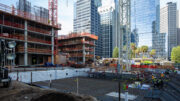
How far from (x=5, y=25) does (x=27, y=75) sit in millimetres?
15479

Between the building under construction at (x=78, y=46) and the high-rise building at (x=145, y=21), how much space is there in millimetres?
79824

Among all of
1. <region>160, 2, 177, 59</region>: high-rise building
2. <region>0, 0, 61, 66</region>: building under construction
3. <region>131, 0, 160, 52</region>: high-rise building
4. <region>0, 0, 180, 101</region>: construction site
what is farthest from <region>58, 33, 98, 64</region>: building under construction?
<region>160, 2, 177, 59</region>: high-rise building

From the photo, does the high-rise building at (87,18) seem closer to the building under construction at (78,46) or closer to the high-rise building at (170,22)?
the building under construction at (78,46)

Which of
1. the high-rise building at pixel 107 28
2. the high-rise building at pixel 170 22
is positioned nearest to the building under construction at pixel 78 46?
the high-rise building at pixel 107 28

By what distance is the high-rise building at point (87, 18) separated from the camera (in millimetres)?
123938

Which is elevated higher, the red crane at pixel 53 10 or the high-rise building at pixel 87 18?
the high-rise building at pixel 87 18

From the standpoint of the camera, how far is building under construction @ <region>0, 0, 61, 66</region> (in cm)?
2741

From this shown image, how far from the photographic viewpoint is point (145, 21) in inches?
4545

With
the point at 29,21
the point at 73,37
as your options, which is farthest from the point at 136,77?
the point at 73,37

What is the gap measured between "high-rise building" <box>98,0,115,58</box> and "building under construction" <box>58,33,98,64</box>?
260ft

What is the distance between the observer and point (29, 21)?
106 ft

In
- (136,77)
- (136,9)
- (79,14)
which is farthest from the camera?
(79,14)

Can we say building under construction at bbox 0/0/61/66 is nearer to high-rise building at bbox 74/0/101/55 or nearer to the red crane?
the red crane

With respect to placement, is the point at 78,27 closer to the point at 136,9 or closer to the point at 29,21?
the point at 136,9
